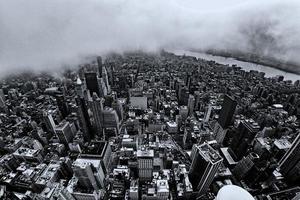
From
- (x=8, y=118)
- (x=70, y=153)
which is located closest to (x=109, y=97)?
(x=70, y=153)

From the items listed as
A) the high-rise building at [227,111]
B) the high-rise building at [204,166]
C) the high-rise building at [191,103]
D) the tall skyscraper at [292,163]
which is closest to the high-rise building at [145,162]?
the high-rise building at [204,166]

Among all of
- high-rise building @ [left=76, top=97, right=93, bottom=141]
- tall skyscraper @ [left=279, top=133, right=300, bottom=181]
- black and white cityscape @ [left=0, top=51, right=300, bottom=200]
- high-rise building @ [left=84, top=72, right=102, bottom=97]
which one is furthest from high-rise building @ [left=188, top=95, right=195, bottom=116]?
high-rise building @ [left=84, top=72, right=102, bottom=97]

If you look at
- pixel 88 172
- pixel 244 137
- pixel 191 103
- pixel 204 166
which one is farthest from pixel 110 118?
pixel 244 137

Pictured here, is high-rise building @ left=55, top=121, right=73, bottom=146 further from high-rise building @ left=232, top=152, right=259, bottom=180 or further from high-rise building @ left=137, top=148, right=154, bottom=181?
high-rise building @ left=232, top=152, right=259, bottom=180

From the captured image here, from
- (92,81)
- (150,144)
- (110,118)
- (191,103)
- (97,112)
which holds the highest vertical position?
(92,81)

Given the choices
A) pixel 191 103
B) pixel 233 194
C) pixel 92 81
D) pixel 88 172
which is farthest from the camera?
pixel 92 81

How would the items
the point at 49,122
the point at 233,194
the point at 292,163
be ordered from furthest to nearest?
the point at 49,122
the point at 292,163
the point at 233,194

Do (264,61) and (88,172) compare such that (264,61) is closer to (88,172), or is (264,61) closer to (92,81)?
(92,81)

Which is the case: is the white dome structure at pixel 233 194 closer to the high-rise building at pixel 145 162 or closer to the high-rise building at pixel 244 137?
the high-rise building at pixel 145 162
